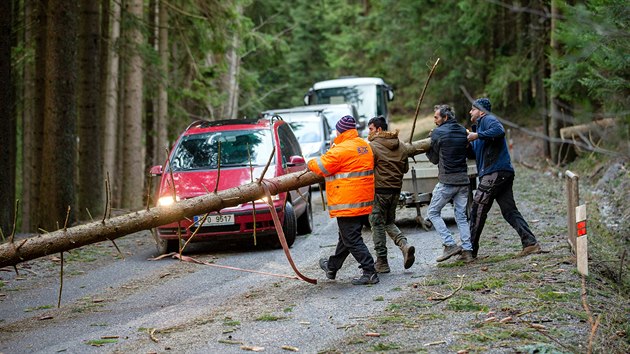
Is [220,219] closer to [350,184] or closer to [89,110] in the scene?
[350,184]

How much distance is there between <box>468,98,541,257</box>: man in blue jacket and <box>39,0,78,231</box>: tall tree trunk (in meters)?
8.74

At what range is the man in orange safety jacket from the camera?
30.3 feet

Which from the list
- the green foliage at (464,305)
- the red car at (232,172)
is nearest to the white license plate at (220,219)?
the red car at (232,172)

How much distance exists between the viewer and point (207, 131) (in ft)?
44.9

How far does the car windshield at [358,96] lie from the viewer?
30.0 meters

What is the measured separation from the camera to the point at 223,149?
13.3 m

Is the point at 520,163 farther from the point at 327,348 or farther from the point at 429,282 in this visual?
the point at 327,348

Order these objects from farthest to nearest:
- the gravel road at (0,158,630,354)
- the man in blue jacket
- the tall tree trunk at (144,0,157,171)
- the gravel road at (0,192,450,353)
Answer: the tall tree trunk at (144,0,157,171)
the man in blue jacket
the gravel road at (0,192,450,353)
the gravel road at (0,158,630,354)

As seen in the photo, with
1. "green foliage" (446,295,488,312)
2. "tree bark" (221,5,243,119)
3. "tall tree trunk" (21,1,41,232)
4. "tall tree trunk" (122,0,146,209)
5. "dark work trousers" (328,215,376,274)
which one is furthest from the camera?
"tree bark" (221,5,243,119)

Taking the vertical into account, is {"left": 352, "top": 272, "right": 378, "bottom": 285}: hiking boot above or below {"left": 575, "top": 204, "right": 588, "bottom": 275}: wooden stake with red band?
below

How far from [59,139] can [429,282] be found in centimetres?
933

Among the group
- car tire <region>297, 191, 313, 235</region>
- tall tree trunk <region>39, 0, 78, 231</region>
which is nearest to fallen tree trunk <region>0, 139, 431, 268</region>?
car tire <region>297, 191, 313, 235</region>

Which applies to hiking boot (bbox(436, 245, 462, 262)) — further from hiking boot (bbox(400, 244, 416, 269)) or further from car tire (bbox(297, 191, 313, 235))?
car tire (bbox(297, 191, 313, 235))

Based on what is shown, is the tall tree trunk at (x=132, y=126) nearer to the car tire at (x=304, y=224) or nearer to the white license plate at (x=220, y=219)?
the car tire at (x=304, y=224)
